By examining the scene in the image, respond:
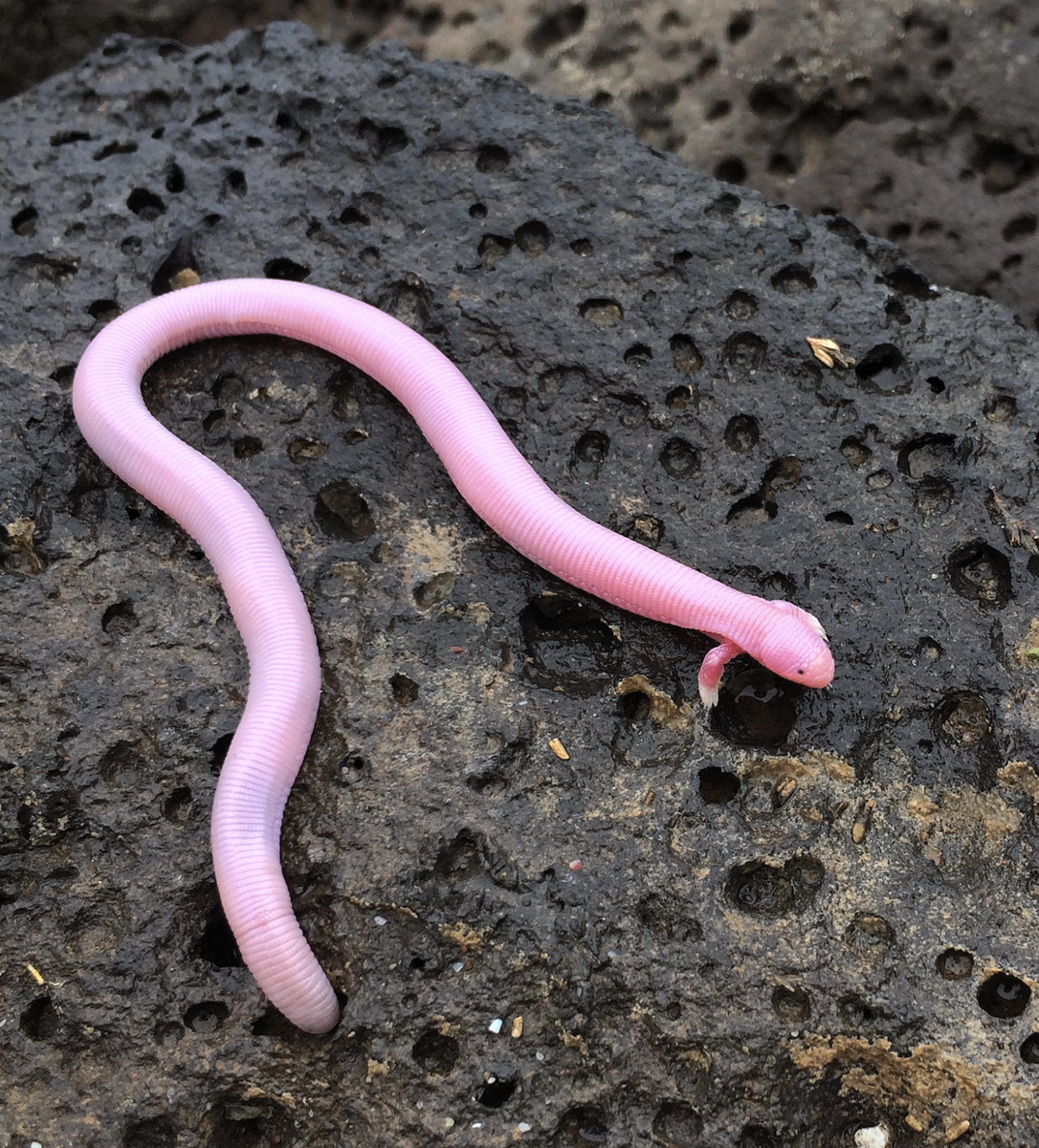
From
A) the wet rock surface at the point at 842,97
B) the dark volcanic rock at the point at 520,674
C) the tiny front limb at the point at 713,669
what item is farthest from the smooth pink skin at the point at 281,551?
the wet rock surface at the point at 842,97

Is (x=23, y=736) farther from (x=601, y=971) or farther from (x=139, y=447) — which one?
(x=601, y=971)

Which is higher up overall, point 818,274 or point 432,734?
point 818,274

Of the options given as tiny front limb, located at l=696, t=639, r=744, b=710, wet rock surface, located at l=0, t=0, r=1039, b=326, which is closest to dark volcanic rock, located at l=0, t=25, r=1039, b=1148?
tiny front limb, located at l=696, t=639, r=744, b=710

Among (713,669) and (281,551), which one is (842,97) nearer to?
(713,669)

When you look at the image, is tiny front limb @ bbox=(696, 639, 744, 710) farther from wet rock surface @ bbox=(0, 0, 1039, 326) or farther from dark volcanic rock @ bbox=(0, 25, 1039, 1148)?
wet rock surface @ bbox=(0, 0, 1039, 326)

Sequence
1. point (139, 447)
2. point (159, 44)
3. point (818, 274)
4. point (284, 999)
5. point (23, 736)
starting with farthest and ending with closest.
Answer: point (159, 44) < point (818, 274) < point (139, 447) < point (23, 736) < point (284, 999)

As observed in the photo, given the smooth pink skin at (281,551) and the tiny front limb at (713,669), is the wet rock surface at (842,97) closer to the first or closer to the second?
the smooth pink skin at (281,551)

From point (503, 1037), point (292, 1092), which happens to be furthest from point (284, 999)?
point (503, 1037)
